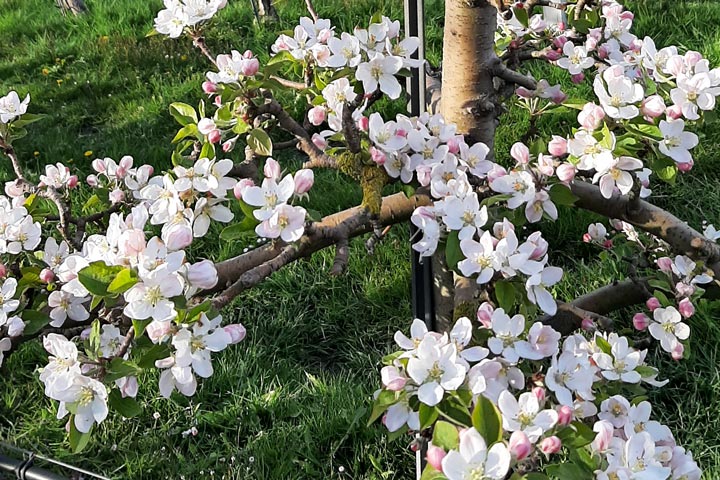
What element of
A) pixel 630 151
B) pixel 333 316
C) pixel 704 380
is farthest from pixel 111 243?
pixel 704 380

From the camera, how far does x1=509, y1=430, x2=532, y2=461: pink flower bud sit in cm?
65

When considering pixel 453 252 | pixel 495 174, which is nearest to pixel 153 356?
pixel 453 252

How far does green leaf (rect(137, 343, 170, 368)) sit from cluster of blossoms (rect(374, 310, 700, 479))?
0.83ft

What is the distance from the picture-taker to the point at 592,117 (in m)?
0.90

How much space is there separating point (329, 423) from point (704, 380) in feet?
3.15

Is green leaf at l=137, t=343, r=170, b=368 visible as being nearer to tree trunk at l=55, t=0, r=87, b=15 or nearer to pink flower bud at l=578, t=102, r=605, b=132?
pink flower bud at l=578, t=102, r=605, b=132

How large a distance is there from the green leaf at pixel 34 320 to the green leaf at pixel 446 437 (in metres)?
0.63

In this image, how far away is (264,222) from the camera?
0.82 m

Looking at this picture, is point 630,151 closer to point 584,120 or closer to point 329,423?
point 584,120

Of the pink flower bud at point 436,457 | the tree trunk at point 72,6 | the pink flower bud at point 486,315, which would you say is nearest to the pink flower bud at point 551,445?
the pink flower bud at point 436,457

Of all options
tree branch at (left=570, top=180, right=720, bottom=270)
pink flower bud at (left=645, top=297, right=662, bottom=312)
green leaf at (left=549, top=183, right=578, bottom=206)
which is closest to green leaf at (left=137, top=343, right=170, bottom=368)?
green leaf at (left=549, top=183, right=578, bottom=206)

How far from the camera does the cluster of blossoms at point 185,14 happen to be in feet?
3.57

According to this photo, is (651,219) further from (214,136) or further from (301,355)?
(301,355)

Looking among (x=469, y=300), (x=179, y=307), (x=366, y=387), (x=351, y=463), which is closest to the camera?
(x=179, y=307)
